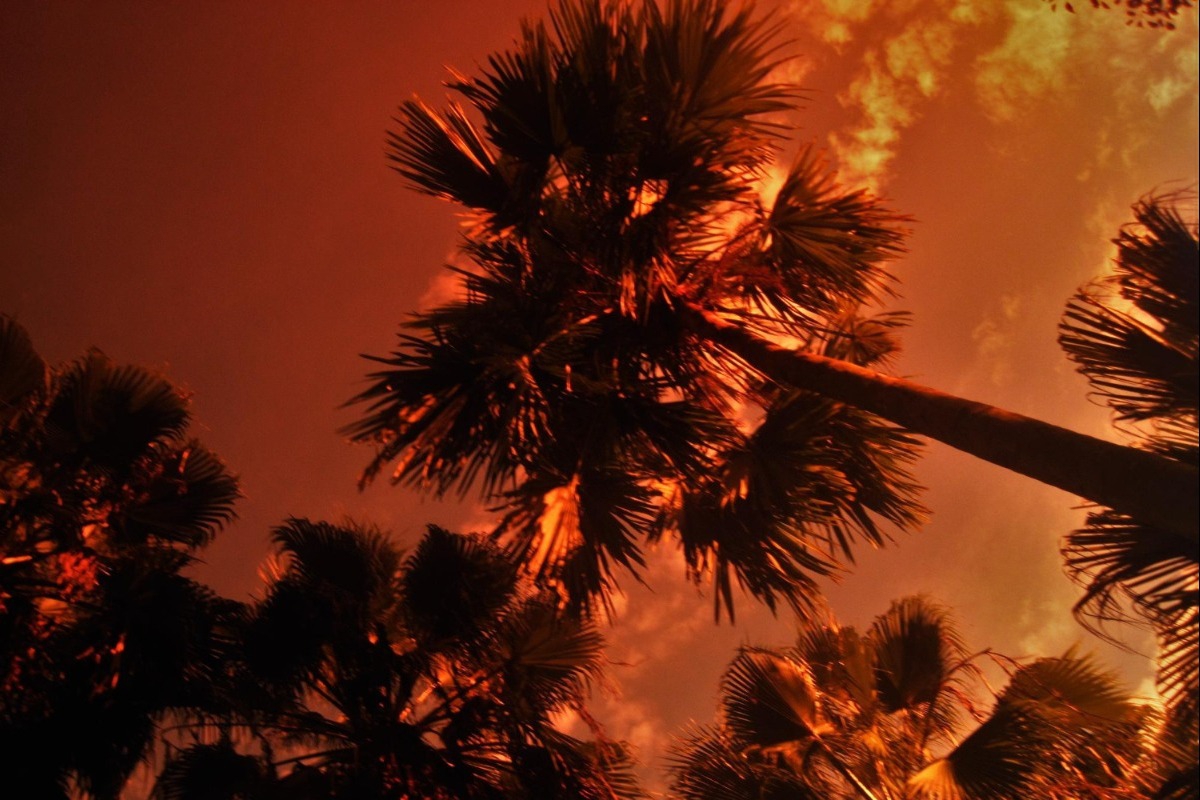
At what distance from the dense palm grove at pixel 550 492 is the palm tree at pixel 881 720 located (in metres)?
0.04

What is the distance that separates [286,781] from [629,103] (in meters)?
4.81

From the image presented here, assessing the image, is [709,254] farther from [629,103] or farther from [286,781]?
[286,781]

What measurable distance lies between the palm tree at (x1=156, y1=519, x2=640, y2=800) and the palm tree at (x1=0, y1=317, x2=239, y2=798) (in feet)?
1.46

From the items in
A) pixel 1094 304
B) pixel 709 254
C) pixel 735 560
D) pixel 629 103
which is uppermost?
pixel 629 103

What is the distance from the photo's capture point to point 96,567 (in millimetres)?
4594

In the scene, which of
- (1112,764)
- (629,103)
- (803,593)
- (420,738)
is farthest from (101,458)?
(1112,764)

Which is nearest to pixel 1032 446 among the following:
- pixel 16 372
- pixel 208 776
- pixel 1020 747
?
pixel 1020 747

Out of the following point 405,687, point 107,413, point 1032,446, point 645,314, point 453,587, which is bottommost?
point 405,687

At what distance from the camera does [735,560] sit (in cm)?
418

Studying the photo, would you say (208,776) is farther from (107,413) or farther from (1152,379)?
(1152,379)

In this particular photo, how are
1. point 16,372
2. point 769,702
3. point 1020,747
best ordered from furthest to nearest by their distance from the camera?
1. point 769,702
2. point 16,372
3. point 1020,747

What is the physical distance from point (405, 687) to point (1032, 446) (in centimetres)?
Result: 408

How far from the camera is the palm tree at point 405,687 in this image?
4398 millimetres

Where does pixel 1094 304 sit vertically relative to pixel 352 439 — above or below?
above
